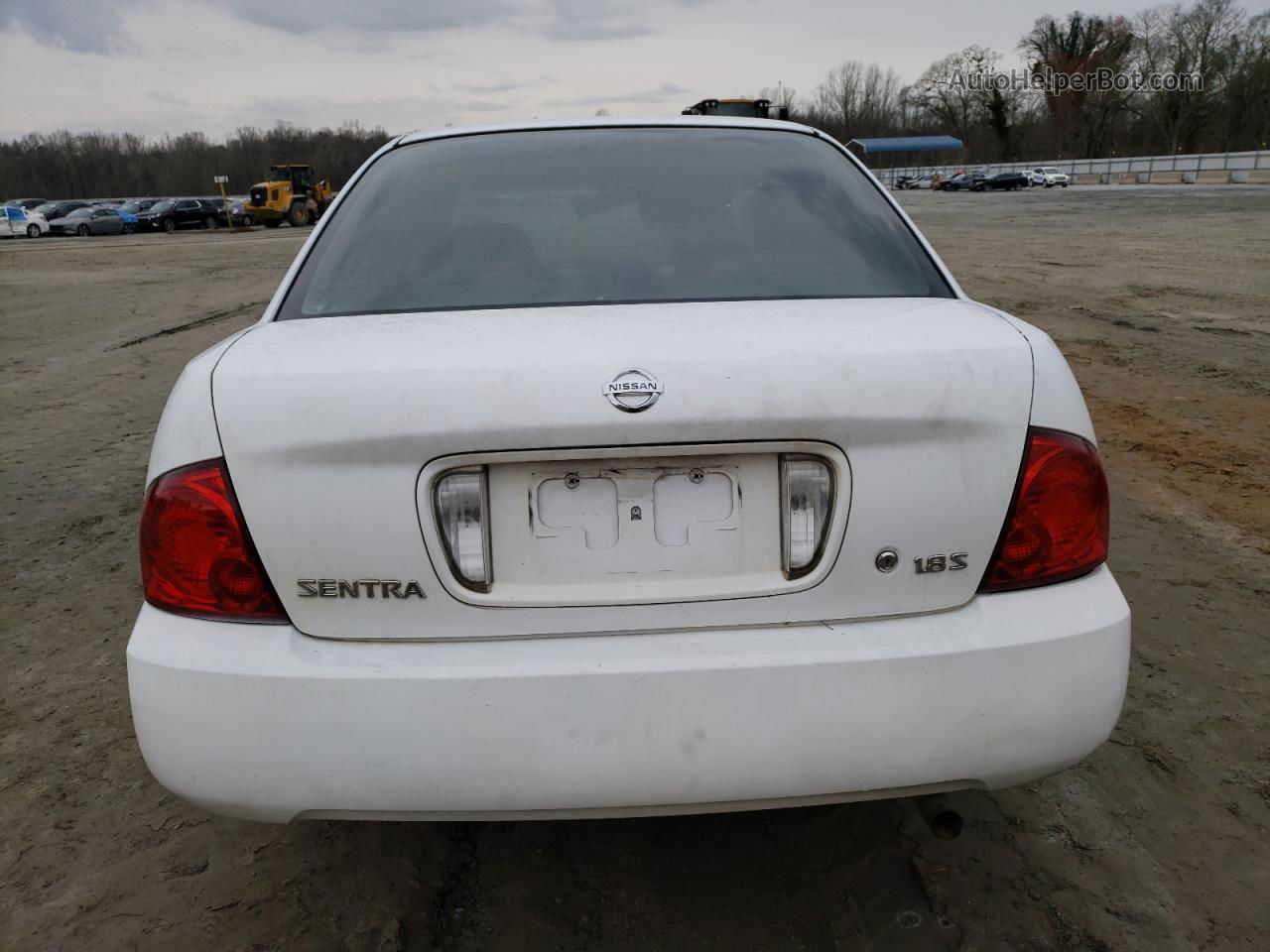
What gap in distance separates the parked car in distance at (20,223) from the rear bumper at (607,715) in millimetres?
47084

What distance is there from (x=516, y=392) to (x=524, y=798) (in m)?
0.66

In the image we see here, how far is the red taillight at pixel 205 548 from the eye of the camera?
1.62 metres

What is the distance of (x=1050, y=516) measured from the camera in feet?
5.52

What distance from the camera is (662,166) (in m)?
2.44

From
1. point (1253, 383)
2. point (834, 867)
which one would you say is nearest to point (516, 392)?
point (834, 867)

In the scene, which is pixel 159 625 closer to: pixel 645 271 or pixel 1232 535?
pixel 645 271

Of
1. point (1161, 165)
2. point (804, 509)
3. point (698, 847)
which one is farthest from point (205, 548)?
point (1161, 165)

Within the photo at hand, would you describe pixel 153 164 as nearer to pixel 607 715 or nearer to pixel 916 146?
pixel 916 146

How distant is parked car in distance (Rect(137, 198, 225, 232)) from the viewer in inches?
1726

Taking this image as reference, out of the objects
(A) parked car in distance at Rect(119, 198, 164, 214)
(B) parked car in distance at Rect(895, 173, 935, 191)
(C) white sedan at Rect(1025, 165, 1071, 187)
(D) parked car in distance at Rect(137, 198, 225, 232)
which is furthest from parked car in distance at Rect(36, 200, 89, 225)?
(B) parked car in distance at Rect(895, 173, 935, 191)

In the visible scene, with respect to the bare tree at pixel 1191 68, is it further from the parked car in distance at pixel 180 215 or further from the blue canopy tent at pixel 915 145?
the parked car in distance at pixel 180 215

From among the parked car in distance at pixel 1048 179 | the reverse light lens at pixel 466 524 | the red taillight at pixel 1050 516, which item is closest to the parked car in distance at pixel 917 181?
the parked car in distance at pixel 1048 179

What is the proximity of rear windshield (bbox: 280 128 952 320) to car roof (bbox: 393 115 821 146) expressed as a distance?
0.04m

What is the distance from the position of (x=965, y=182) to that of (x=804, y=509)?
6778cm
